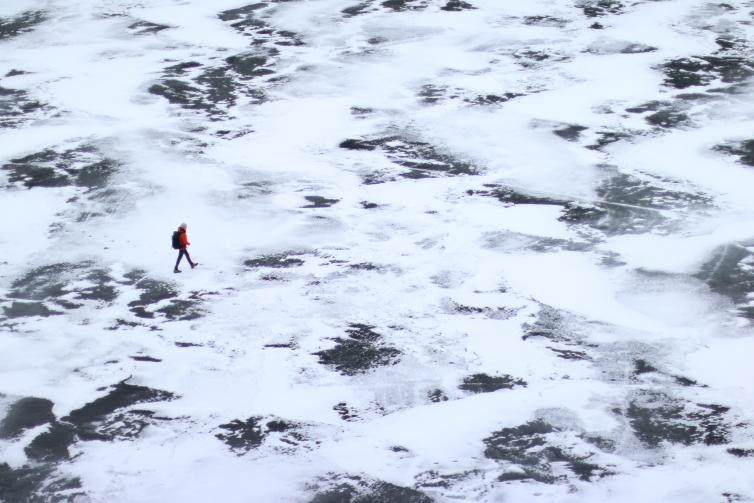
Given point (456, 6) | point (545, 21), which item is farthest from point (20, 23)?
point (545, 21)

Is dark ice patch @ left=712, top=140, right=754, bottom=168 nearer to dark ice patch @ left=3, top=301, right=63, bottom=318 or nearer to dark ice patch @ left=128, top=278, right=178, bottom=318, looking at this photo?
dark ice patch @ left=128, top=278, right=178, bottom=318

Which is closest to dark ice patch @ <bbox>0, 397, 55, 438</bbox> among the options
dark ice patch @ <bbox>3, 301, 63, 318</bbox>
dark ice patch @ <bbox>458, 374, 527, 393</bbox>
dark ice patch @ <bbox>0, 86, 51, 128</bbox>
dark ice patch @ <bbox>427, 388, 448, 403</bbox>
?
dark ice patch @ <bbox>3, 301, 63, 318</bbox>

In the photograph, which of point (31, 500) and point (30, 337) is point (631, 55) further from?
point (31, 500)

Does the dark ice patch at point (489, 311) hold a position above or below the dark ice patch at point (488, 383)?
above

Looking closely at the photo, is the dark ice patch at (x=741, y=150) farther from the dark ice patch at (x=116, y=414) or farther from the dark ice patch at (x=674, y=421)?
the dark ice patch at (x=116, y=414)

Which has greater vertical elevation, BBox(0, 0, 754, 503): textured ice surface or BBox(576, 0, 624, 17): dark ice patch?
BBox(576, 0, 624, 17): dark ice patch

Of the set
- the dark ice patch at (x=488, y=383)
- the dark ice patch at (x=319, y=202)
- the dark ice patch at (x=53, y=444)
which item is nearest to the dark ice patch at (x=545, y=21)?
the dark ice patch at (x=319, y=202)
